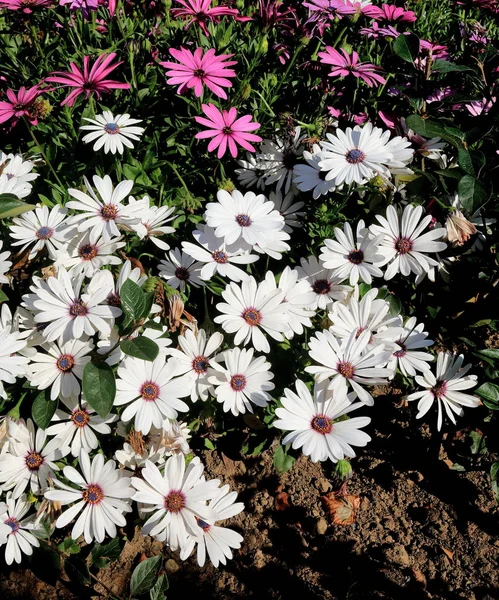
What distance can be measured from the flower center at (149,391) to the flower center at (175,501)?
23 centimetres

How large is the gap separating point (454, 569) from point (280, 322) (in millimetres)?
1005

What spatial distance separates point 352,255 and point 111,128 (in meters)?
0.83

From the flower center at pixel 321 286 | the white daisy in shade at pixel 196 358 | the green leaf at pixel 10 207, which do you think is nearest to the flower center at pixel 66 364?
the white daisy in shade at pixel 196 358

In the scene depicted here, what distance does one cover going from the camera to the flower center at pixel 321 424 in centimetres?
131

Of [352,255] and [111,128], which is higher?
[111,128]

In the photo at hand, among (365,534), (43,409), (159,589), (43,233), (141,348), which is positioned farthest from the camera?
(365,534)

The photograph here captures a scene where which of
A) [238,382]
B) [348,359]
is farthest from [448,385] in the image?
[238,382]

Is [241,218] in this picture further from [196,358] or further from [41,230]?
[41,230]

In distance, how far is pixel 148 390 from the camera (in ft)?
4.32

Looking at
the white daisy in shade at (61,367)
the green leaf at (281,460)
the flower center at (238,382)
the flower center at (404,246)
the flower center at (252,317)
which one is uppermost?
the flower center at (404,246)

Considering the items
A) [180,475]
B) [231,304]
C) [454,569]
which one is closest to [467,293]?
[231,304]

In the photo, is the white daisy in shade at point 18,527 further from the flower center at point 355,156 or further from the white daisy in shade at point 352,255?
the flower center at point 355,156

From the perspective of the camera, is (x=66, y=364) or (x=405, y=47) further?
(x=405, y=47)

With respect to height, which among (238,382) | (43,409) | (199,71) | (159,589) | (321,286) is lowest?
(159,589)
